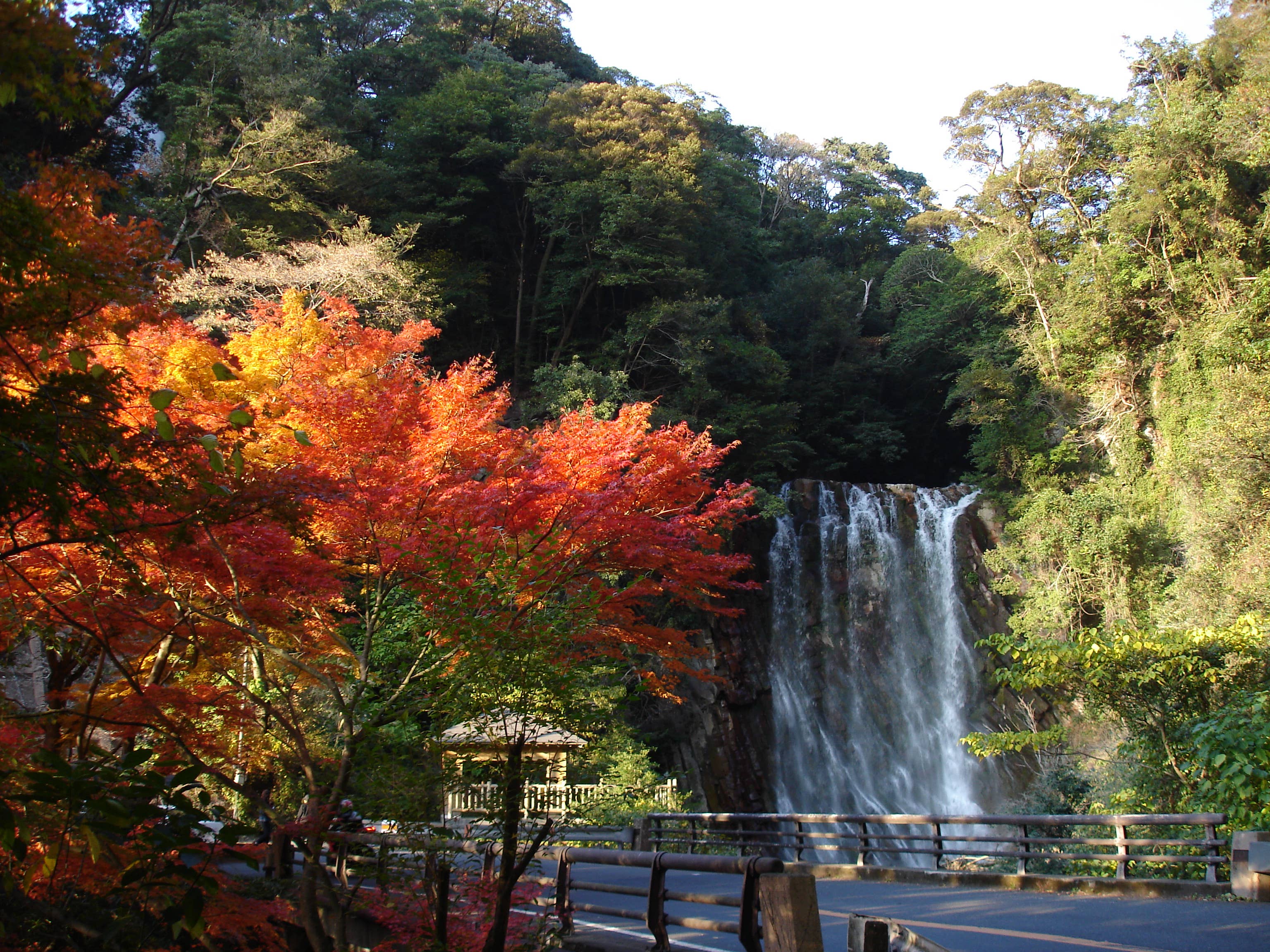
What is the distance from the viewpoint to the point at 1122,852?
892 centimetres

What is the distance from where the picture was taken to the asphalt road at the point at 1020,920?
6.21 meters

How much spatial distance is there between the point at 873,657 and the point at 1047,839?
12.9 meters

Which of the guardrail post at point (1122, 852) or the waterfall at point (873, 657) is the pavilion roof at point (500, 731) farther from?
the waterfall at point (873, 657)

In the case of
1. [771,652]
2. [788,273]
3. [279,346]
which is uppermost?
[788,273]

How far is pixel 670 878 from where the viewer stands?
1193 cm

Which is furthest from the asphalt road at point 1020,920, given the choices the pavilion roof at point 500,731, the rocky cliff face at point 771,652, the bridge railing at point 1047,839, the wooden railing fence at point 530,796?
the rocky cliff face at point 771,652

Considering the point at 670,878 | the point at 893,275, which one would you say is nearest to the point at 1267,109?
the point at 893,275

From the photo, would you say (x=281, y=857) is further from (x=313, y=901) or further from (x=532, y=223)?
(x=532, y=223)

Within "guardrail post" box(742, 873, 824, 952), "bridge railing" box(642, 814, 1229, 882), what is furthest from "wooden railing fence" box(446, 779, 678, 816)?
"bridge railing" box(642, 814, 1229, 882)

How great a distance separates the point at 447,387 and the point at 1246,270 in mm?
18822

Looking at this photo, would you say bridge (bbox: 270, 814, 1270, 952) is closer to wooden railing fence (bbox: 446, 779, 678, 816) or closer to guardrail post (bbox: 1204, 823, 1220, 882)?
guardrail post (bbox: 1204, 823, 1220, 882)

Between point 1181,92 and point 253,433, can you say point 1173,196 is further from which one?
point 253,433

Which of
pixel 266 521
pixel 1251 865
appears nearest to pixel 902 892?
pixel 1251 865

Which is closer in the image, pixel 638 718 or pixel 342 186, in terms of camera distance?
pixel 638 718
